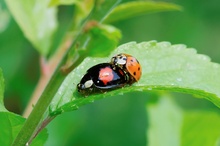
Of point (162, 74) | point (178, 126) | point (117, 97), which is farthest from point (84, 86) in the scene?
point (117, 97)

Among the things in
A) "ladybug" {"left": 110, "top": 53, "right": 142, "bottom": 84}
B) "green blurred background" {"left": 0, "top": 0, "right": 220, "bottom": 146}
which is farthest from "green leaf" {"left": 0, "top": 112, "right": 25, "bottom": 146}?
"green blurred background" {"left": 0, "top": 0, "right": 220, "bottom": 146}

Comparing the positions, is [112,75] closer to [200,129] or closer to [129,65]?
[129,65]

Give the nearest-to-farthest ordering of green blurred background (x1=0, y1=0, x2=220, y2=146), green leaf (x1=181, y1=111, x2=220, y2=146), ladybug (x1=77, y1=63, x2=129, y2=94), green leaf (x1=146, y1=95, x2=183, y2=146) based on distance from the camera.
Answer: ladybug (x1=77, y1=63, x2=129, y2=94) → green leaf (x1=181, y1=111, x2=220, y2=146) → green leaf (x1=146, y1=95, x2=183, y2=146) → green blurred background (x1=0, y1=0, x2=220, y2=146)

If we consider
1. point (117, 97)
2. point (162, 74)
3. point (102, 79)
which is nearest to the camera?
point (162, 74)

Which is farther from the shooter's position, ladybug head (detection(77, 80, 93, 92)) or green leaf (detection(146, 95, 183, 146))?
green leaf (detection(146, 95, 183, 146))

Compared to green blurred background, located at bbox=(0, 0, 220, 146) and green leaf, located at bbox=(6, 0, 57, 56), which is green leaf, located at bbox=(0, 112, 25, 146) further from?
green blurred background, located at bbox=(0, 0, 220, 146)

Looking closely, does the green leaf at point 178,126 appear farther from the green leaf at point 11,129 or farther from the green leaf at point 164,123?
the green leaf at point 11,129

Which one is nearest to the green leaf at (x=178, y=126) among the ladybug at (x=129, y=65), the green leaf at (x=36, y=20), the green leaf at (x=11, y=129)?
the ladybug at (x=129, y=65)
